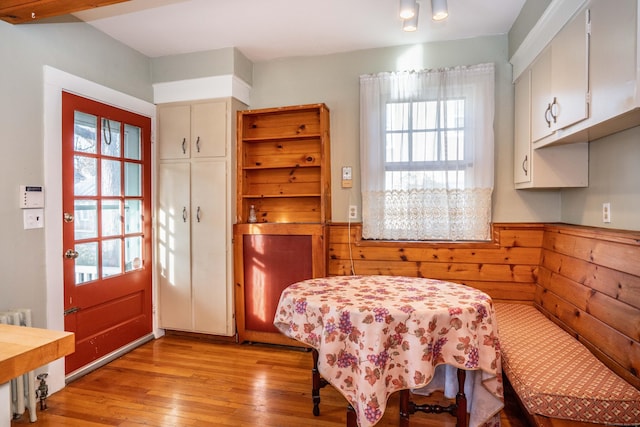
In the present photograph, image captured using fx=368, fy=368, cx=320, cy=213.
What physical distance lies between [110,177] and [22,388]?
1.50 m

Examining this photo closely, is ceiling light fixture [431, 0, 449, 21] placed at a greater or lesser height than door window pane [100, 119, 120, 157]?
greater

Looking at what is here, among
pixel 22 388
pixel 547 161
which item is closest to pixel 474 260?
pixel 547 161

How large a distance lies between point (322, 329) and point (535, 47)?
7.39ft

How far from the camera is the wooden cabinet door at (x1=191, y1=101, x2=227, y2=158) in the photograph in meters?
3.22

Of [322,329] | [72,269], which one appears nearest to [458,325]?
[322,329]

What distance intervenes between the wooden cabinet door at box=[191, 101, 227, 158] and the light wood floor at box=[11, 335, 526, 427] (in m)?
1.72

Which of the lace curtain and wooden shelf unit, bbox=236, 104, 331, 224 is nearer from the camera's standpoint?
the lace curtain

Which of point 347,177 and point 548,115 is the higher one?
point 548,115

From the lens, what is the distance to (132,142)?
312 cm

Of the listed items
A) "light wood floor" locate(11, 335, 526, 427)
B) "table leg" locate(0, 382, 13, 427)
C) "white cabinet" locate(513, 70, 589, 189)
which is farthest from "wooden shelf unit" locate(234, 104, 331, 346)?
"table leg" locate(0, 382, 13, 427)

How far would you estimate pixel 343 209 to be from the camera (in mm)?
3234

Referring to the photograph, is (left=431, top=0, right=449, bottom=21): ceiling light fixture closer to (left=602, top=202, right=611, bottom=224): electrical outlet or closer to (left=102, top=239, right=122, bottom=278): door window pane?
(left=602, top=202, right=611, bottom=224): electrical outlet

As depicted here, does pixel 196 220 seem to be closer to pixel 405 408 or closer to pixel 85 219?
pixel 85 219

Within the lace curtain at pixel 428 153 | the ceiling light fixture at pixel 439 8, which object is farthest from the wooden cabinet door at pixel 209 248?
the ceiling light fixture at pixel 439 8
